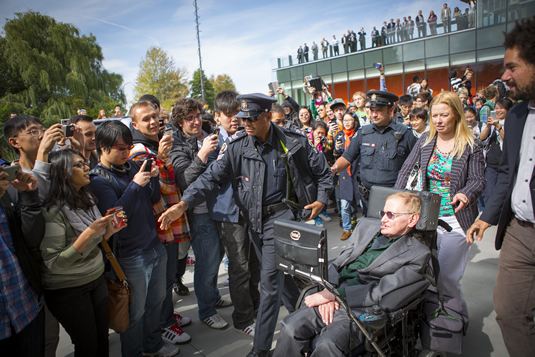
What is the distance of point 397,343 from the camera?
2275 millimetres

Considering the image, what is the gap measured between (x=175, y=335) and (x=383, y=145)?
2.93 m

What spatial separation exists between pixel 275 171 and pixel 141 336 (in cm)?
169

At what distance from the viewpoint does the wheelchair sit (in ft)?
6.17

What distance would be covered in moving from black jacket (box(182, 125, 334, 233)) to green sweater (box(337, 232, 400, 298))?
1.94 ft

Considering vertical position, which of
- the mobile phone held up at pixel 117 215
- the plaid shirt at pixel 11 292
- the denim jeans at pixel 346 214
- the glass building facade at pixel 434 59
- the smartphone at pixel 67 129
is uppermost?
the glass building facade at pixel 434 59

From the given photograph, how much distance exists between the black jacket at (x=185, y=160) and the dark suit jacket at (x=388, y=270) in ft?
4.94

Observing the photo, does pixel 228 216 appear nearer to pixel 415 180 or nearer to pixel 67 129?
pixel 67 129

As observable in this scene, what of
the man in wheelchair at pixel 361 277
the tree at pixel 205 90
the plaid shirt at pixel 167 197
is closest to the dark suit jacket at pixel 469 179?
the man in wheelchair at pixel 361 277

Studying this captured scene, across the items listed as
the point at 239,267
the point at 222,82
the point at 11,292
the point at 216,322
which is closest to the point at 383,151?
the point at 239,267

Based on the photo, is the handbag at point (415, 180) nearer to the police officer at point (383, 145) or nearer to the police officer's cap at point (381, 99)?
the police officer at point (383, 145)

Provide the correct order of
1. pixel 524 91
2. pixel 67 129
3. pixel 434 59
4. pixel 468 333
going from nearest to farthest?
1. pixel 524 91
2. pixel 67 129
3. pixel 468 333
4. pixel 434 59

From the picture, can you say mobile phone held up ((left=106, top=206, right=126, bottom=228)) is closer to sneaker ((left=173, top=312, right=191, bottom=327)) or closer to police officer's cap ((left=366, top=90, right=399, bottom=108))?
sneaker ((left=173, top=312, right=191, bottom=327))

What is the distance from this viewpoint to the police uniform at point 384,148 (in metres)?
3.72

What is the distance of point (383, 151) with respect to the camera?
12.4ft
